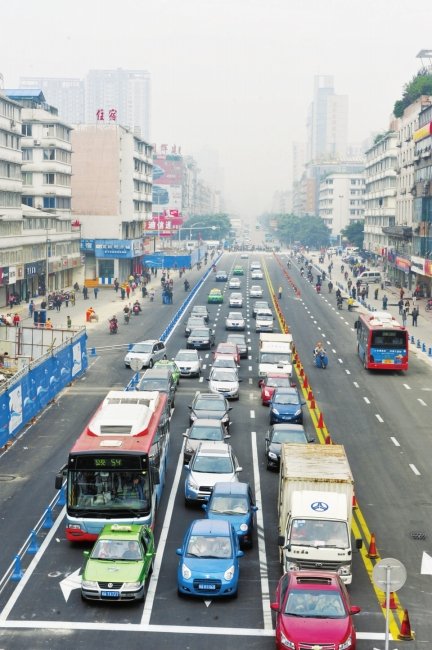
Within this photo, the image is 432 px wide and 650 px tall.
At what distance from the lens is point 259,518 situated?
28.2m

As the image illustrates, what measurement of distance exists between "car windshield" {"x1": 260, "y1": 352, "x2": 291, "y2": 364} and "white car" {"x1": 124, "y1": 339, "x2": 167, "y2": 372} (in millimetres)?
6541

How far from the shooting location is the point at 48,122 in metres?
103

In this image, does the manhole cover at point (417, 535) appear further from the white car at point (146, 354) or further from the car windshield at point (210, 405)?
the white car at point (146, 354)

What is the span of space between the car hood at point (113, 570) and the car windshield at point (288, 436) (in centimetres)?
1258

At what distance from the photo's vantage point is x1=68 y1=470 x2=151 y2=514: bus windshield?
80.8 ft

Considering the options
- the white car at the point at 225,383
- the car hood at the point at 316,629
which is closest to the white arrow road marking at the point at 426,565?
the car hood at the point at 316,629

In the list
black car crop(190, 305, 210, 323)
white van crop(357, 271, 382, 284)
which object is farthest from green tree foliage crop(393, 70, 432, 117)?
black car crop(190, 305, 210, 323)

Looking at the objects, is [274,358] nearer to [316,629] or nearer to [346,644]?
[316,629]

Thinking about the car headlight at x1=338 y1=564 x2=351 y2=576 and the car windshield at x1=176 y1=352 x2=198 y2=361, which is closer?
the car headlight at x1=338 y1=564 x2=351 y2=576

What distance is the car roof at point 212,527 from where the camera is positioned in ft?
75.3

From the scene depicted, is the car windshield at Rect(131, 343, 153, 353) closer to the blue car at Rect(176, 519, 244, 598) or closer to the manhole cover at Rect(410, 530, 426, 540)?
the manhole cover at Rect(410, 530, 426, 540)

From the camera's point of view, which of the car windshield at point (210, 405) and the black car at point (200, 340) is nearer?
the car windshield at point (210, 405)

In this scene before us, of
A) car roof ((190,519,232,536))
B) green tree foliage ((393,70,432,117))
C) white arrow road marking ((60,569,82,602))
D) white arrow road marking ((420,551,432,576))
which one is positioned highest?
green tree foliage ((393,70,432,117))

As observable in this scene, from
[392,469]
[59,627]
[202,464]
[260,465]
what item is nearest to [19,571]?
[59,627]
